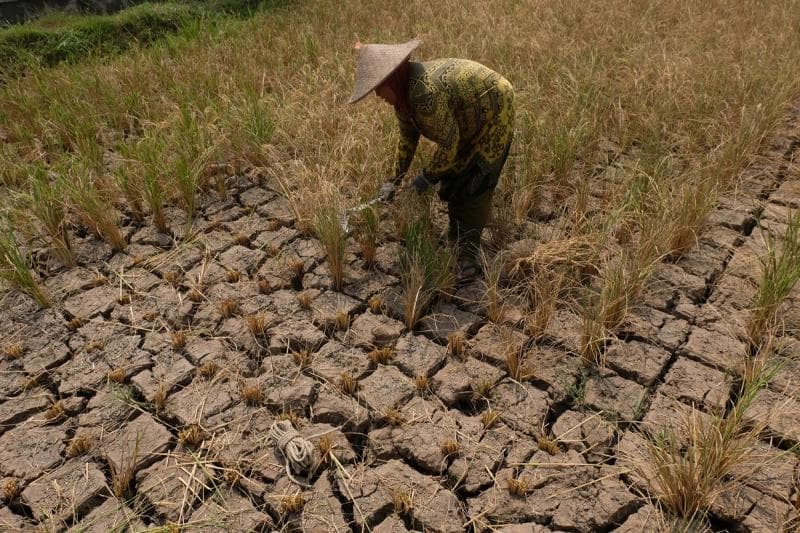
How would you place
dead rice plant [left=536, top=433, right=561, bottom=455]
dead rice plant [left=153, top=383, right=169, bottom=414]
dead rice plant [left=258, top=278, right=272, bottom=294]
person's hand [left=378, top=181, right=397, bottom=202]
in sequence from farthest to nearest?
person's hand [left=378, top=181, right=397, bottom=202] → dead rice plant [left=258, top=278, right=272, bottom=294] → dead rice plant [left=153, top=383, right=169, bottom=414] → dead rice plant [left=536, top=433, right=561, bottom=455]

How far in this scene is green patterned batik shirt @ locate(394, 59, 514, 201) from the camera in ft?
9.30

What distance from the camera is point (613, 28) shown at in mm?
5328

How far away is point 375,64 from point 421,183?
2.08 ft

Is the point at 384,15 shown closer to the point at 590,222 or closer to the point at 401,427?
the point at 590,222

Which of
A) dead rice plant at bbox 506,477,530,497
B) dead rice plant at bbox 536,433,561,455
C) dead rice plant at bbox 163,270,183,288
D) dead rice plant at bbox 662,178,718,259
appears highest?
dead rice plant at bbox 662,178,718,259

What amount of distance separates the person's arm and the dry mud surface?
43cm

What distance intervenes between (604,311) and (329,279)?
134 centimetres

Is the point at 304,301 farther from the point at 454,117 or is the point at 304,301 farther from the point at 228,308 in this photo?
the point at 454,117

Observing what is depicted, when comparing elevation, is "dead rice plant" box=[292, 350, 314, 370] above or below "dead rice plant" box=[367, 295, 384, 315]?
below

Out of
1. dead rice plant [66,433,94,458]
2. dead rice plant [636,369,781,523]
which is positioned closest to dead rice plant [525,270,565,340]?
dead rice plant [636,369,781,523]

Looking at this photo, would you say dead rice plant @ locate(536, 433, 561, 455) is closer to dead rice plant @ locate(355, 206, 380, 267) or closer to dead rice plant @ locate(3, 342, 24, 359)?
dead rice plant @ locate(355, 206, 380, 267)

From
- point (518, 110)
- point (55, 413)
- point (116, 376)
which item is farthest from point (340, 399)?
point (518, 110)

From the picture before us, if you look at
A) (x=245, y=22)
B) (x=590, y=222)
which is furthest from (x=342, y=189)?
(x=245, y=22)

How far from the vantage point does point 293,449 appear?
2201 mm
